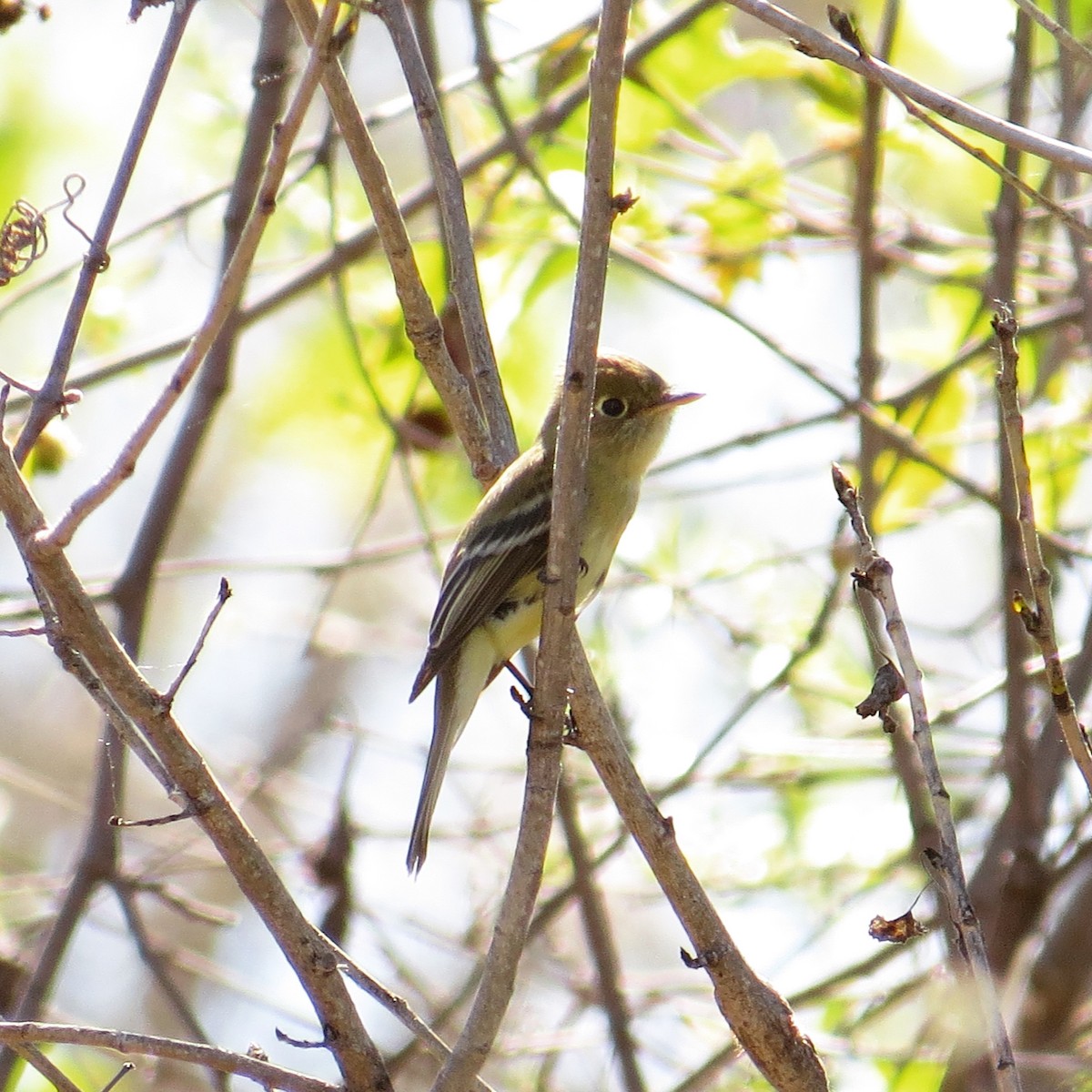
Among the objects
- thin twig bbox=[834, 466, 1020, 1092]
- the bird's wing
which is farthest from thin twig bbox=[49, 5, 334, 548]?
the bird's wing

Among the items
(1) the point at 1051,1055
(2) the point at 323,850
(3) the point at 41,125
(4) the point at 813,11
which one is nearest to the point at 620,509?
(2) the point at 323,850

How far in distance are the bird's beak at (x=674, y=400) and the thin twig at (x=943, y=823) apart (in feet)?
7.06

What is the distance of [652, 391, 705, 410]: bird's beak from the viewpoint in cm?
425

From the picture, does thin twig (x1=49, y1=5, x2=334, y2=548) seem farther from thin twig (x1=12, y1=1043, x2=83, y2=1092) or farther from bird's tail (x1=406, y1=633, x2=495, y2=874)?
bird's tail (x1=406, y1=633, x2=495, y2=874)

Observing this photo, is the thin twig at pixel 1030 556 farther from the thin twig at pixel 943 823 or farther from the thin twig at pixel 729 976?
the thin twig at pixel 729 976

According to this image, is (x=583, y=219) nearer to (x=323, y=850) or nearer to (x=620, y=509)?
(x=620, y=509)

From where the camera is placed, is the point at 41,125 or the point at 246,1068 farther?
the point at 41,125

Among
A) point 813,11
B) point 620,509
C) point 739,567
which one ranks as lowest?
point 620,509

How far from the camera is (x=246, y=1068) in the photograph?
7.07ft

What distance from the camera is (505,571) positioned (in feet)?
12.8

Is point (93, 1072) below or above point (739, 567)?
below

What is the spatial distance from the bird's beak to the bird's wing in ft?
1.67

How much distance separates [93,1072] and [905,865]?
2.59 m

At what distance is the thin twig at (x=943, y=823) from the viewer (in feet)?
6.38
